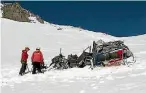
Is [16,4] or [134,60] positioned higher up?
[16,4]

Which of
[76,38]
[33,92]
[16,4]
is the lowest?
[33,92]

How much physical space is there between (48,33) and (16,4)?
295 feet

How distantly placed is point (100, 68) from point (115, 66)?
0.67m

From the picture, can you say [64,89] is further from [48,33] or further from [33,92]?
[48,33]

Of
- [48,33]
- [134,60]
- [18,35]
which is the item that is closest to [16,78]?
[134,60]

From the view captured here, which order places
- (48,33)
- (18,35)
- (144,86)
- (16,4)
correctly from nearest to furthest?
(144,86) → (18,35) → (48,33) → (16,4)

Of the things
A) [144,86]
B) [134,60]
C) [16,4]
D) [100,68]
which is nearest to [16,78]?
[100,68]

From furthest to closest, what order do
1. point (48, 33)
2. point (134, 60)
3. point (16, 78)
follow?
point (48, 33) < point (134, 60) < point (16, 78)

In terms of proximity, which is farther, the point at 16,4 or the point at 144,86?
the point at 16,4

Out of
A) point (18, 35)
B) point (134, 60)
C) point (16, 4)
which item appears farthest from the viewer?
point (16, 4)

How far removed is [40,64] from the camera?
21.1m

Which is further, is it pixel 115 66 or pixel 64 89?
pixel 115 66

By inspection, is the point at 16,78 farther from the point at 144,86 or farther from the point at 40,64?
the point at 144,86

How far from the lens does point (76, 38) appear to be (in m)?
42.6
